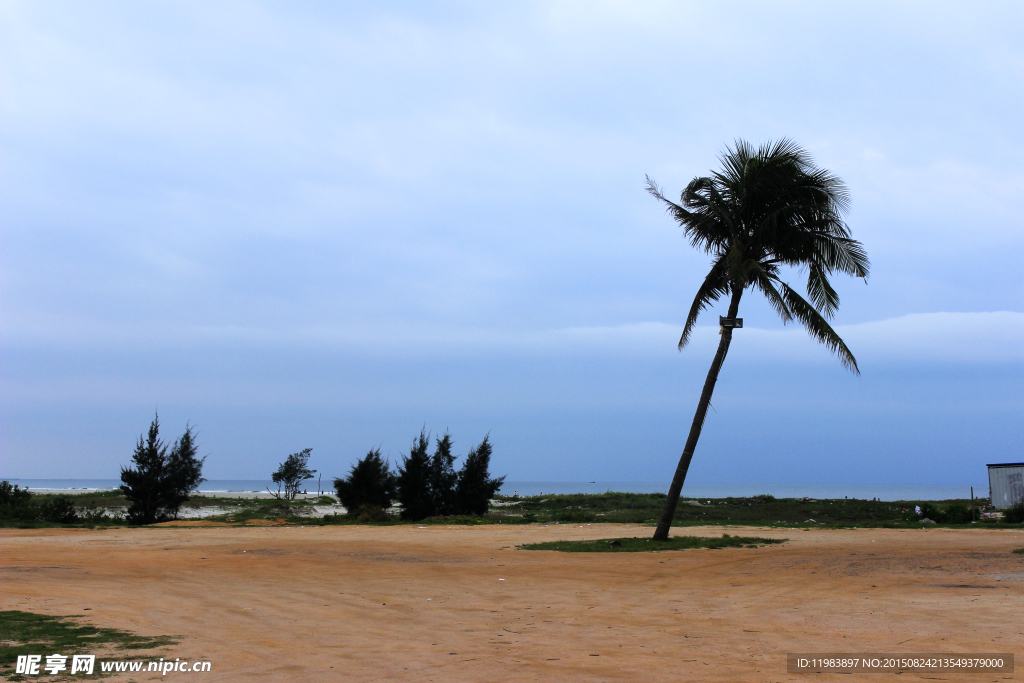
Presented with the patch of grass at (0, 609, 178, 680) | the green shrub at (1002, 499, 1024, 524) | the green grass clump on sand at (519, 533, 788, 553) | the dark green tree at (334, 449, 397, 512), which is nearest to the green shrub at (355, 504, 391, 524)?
the dark green tree at (334, 449, 397, 512)

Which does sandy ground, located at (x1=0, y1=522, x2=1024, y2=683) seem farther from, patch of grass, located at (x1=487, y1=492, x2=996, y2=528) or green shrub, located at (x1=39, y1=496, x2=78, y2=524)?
green shrub, located at (x1=39, y1=496, x2=78, y2=524)

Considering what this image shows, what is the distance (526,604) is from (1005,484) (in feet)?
100.0

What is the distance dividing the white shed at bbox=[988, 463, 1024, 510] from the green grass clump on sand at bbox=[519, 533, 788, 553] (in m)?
20.1

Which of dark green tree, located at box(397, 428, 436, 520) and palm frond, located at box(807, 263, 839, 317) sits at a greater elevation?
palm frond, located at box(807, 263, 839, 317)

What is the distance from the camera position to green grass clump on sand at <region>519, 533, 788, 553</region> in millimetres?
14961

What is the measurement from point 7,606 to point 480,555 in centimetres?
842

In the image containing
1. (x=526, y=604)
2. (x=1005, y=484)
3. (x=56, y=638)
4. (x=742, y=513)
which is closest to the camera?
(x=56, y=638)

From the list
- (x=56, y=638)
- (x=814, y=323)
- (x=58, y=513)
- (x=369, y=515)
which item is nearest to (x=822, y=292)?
(x=814, y=323)

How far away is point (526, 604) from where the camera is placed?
8.73 m

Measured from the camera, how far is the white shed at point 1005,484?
1167 inches

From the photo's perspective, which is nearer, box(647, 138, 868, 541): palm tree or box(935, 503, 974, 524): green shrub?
box(647, 138, 868, 541): palm tree

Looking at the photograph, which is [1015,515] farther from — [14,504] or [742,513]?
[14,504]

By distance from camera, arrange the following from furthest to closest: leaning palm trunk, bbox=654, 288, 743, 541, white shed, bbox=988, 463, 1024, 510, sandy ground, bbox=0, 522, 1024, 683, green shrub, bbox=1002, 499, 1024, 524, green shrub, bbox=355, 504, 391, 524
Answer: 1. white shed, bbox=988, 463, 1024, 510
2. green shrub, bbox=355, 504, 391, 524
3. green shrub, bbox=1002, 499, 1024, 524
4. leaning palm trunk, bbox=654, 288, 743, 541
5. sandy ground, bbox=0, 522, 1024, 683

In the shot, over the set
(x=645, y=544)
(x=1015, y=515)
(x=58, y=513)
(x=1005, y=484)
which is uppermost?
(x=1005, y=484)
